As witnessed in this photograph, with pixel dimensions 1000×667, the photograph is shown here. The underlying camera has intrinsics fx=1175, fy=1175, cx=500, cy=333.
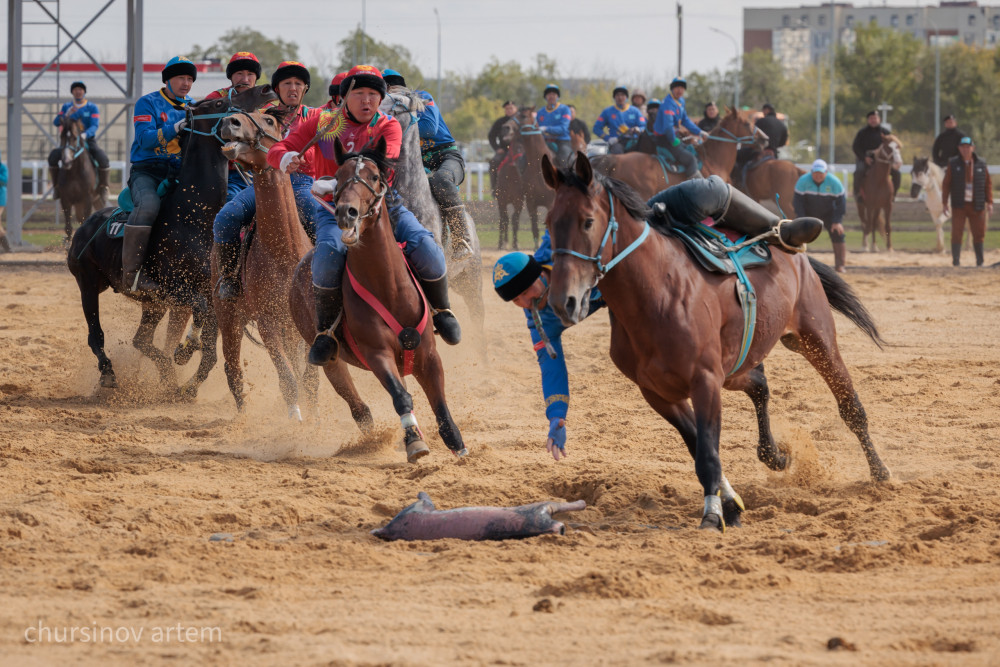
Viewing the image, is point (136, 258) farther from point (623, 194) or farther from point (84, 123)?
point (84, 123)

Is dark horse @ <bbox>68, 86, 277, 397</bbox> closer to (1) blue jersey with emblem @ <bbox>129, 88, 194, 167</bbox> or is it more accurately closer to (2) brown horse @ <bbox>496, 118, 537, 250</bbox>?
(1) blue jersey with emblem @ <bbox>129, 88, 194, 167</bbox>

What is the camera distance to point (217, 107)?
9.00 metres

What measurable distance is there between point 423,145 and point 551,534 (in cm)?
500

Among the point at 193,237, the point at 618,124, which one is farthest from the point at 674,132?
the point at 193,237

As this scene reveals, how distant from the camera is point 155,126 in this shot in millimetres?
9617

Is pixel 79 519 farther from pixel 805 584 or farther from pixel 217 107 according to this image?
pixel 217 107

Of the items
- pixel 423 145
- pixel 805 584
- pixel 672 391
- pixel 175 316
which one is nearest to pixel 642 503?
pixel 672 391

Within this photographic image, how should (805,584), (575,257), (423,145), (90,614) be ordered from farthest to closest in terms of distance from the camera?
(423,145) < (575,257) < (805,584) < (90,614)

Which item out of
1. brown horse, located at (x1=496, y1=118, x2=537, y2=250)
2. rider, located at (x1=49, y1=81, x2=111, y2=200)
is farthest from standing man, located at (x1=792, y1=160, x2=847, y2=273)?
rider, located at (x1=49, y1=81, x2=111, y2=200)

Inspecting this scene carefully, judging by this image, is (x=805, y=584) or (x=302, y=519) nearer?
(x=805, y=584)

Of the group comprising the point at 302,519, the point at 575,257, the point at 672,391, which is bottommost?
the point at 302,519

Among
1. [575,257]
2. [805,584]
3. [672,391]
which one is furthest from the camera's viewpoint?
Answer: [672,391]

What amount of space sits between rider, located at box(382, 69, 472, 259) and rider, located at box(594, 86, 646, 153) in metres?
12.0

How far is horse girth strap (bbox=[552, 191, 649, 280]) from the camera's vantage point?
16.8ft
